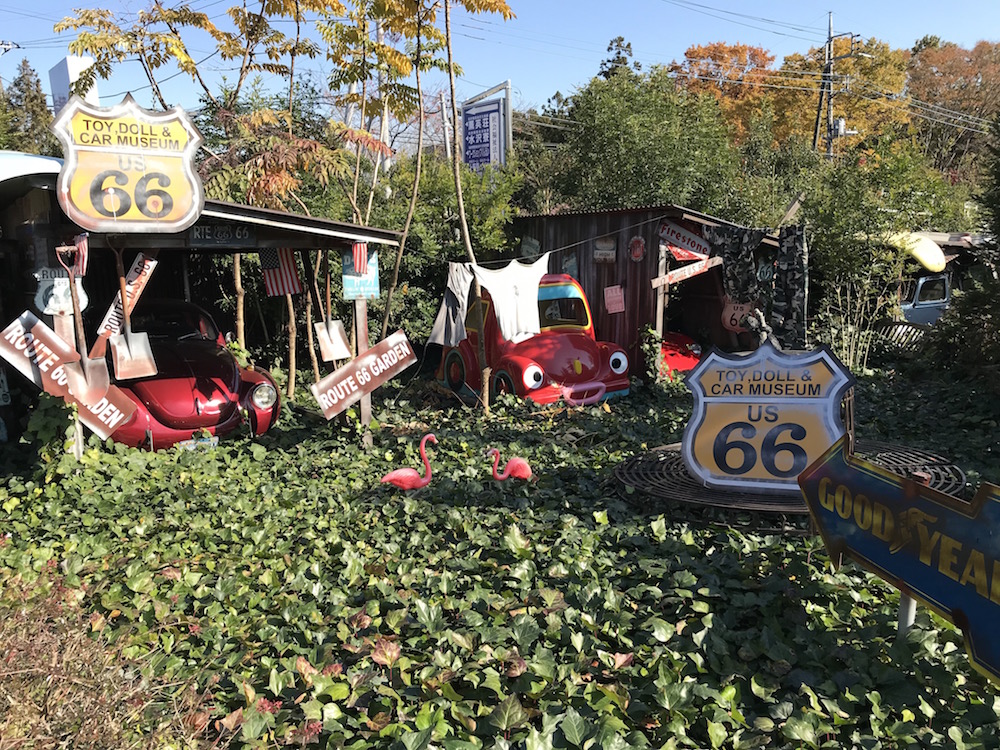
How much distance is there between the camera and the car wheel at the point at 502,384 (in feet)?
29.7

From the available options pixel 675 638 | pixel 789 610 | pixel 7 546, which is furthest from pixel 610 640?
pixel 7 546

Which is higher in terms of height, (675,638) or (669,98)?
(669,98)

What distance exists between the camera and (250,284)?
1127 cm

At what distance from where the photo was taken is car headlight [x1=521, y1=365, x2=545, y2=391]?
8852mm

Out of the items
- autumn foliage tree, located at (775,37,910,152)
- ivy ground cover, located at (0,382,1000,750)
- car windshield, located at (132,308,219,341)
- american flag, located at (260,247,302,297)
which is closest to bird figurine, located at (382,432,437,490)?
ivy ground cover, located at (0,382,1000,750)

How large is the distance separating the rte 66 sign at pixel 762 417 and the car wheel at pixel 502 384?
4.05 metres

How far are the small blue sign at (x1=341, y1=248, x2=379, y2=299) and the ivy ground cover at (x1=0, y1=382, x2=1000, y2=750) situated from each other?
2.15 m

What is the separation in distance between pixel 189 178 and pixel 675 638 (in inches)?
199

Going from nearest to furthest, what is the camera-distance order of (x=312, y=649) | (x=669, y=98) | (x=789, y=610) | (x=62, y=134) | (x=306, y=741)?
(x=306, y=741)
(x=312, y=649)
(x=789, y=610)
(x=62, y=134)
(x=669, y=98)

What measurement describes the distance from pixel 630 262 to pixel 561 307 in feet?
4.72

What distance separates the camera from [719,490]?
5.12 meters

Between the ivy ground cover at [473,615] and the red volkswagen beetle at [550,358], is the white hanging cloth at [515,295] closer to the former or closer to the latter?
the red volkswagen beetle at [550,358]

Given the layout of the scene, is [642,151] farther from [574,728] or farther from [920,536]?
[574,728]

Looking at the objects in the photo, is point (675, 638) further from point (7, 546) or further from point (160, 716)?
point (7, 546)
